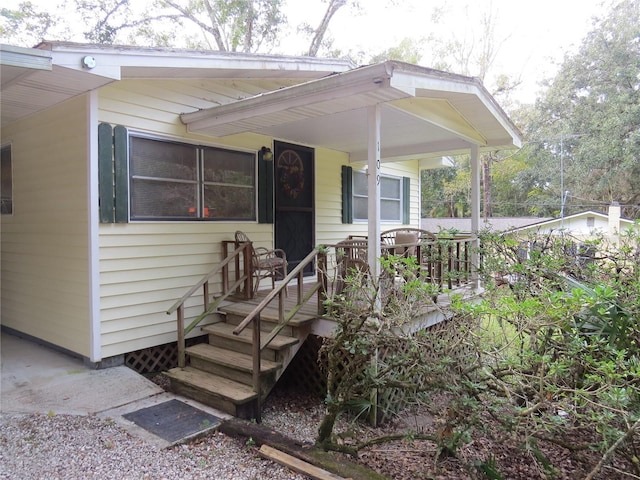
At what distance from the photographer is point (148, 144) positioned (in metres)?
4.69

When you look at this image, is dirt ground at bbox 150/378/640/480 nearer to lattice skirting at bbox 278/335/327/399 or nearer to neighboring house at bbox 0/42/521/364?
lattice skirting at bbox 278/335/327/399

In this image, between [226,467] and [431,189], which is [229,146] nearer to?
[226,467]

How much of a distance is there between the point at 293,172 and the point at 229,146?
1.33 meters

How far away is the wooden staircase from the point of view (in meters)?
3.72

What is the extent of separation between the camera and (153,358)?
4.77m

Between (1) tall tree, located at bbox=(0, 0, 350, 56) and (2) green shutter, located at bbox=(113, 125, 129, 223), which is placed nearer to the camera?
(2) green shutter, located at bbox=(113, 125, 129, 223)

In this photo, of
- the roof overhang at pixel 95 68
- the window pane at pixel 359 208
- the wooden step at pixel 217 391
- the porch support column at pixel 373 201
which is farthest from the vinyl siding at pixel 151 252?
the window pane at pixel 359 208

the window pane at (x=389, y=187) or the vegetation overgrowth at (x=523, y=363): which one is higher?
the window pane at (x=389, y=187)

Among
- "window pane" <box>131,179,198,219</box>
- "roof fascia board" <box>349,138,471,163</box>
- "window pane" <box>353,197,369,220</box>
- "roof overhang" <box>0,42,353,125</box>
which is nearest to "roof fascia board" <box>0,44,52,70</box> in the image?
"roof overhang" <box>0,42,353,125</box>

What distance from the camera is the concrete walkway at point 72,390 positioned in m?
3.44

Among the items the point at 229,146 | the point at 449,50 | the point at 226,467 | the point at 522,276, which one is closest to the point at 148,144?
the point at 229,146

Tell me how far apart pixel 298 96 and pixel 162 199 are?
2.05 meters

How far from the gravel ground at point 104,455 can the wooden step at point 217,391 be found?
346mm

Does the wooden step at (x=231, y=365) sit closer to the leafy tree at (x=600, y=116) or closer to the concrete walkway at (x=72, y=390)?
the concrete walkway at (x=72, y=390)
